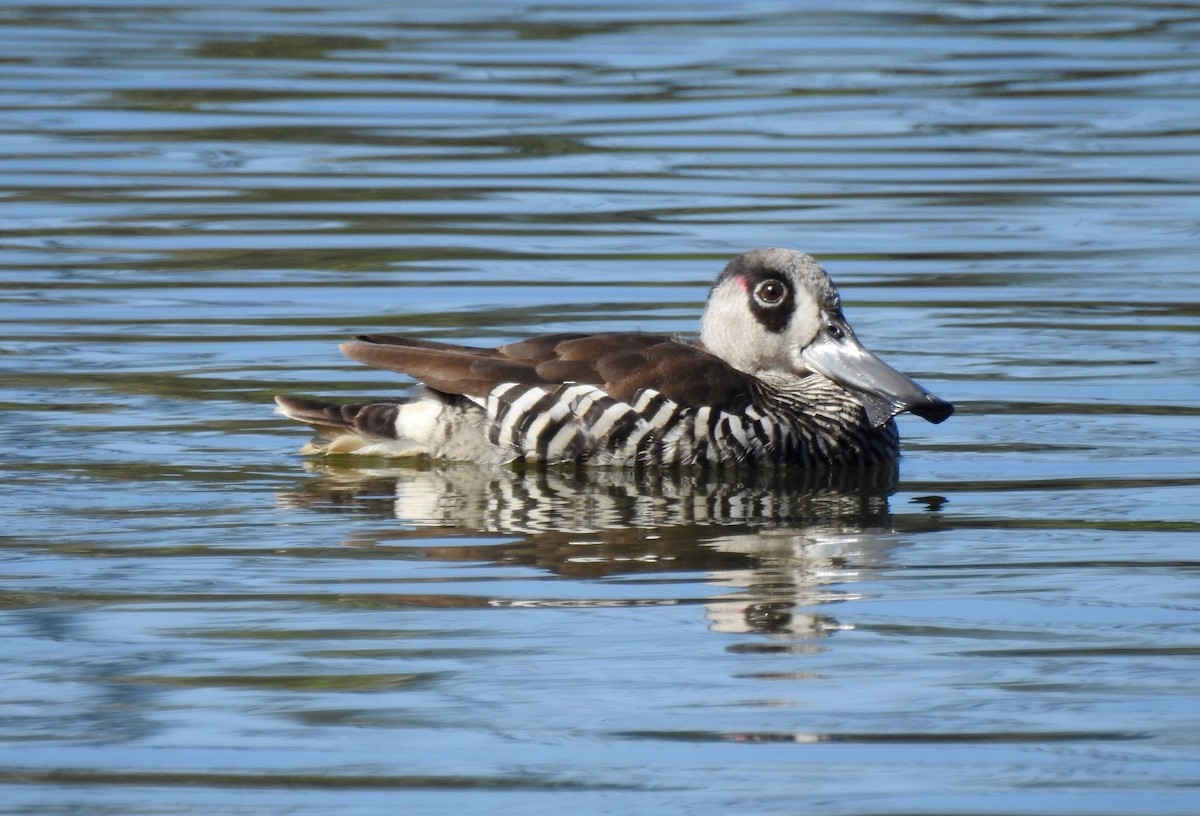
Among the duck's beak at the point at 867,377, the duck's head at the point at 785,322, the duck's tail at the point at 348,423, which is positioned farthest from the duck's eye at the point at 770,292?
the duck's tail at the point at 348,423

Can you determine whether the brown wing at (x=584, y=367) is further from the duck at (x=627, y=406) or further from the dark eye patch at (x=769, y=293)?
the dark eye patch at (x=769, y=293)

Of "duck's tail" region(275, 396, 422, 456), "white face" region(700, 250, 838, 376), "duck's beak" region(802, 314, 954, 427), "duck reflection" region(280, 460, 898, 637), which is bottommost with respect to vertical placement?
"duck reflection" region(280, 460, 898, 637)

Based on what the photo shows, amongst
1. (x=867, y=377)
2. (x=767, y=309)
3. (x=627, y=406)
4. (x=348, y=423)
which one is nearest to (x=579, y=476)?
(x=627, y=406)

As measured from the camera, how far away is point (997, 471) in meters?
8.63

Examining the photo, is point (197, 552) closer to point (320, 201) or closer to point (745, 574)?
point (745, 574)

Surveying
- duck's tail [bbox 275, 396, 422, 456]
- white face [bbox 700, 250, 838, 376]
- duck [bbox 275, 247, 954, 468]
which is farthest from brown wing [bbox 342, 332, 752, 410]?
white face [bbox 700, 250, 838, 376]

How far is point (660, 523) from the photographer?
25.9ft

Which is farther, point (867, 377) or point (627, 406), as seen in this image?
point (867, 377)

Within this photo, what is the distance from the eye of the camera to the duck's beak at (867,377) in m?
8.94

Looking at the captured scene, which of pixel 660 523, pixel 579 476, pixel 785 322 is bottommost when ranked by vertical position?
pixel 660 523

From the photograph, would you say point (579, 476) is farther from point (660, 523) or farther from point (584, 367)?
point (660, 523)

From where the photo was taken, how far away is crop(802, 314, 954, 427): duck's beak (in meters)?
8.94

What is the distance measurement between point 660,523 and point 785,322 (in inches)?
64.9

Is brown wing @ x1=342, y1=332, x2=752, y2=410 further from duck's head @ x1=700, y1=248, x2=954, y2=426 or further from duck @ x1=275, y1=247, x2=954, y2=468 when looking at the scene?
duck's head @ x1=700, y1=248, x2=954, y2=426
